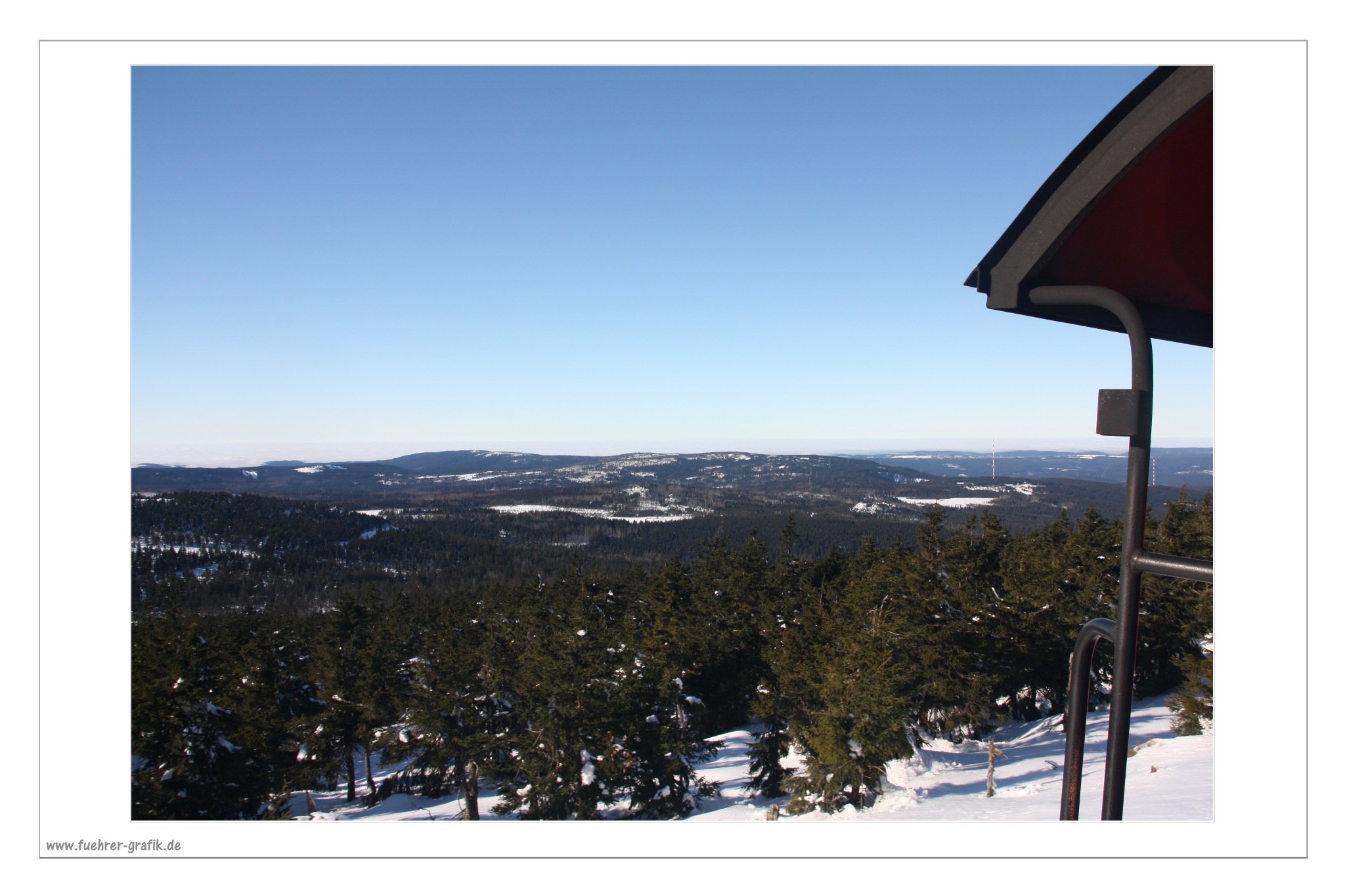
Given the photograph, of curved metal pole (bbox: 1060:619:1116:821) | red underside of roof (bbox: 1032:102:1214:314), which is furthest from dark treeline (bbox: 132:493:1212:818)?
red underside of roof (bbox: 1032:102:1214:314)

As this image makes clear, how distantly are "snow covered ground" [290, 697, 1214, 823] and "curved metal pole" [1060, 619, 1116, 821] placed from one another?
3670mm

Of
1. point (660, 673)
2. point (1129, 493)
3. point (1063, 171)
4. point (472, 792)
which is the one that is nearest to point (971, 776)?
point (660, 673)

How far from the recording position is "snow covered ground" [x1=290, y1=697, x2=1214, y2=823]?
25.3 ft

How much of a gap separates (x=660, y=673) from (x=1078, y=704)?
59.2 feet

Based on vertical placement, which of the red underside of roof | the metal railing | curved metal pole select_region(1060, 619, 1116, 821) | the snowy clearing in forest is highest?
the red underside of roof

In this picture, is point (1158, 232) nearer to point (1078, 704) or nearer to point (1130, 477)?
point (1130, 477)

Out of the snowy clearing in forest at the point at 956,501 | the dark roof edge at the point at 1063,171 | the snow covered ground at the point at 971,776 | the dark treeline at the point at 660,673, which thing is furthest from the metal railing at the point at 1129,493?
the snowy clearing in forest at the point at 956,501

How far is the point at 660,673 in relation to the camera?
1859 centimetres

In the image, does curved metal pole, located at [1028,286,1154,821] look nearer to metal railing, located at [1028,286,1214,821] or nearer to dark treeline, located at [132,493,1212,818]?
metal railing, located at [1028,286,1214,821]

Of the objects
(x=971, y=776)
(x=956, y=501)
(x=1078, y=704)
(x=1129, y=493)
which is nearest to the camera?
(x=1129, y=493)

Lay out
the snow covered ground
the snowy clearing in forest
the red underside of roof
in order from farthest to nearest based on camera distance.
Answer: the snowy clearing in forest < the snow covered ground < the red underside of roof
